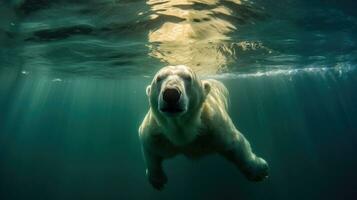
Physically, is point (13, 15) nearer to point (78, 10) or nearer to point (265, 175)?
point (78, 10)

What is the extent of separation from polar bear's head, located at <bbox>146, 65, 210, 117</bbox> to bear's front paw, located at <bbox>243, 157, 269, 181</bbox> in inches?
87.2

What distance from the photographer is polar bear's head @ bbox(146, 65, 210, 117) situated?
17.3ft

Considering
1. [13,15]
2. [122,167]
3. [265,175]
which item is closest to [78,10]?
[13,15]

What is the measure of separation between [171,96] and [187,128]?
5.39ft

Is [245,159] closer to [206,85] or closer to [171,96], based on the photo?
[206,85]

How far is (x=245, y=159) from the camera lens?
8.05m

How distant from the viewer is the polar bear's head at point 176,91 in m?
5.27

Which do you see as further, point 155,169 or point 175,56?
point 175,56

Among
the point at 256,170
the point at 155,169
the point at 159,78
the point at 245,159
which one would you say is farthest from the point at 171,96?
the point at 256,170

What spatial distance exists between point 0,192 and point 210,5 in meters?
28.5

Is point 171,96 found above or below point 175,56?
above

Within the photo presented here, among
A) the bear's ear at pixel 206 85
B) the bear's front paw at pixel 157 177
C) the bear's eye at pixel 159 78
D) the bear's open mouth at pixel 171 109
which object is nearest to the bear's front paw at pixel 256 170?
the bear's front paw at pixel 157 177

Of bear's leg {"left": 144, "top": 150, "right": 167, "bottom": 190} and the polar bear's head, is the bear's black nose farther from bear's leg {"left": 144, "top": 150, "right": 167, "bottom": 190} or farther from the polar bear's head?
bear's leg {"left": 144, "top": 150, "right": 167, "bottom": 190}

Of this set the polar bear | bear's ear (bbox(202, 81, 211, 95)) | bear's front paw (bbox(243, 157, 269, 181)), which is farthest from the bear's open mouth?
bear's front paw (bbox(243, 157, 269, 181))
